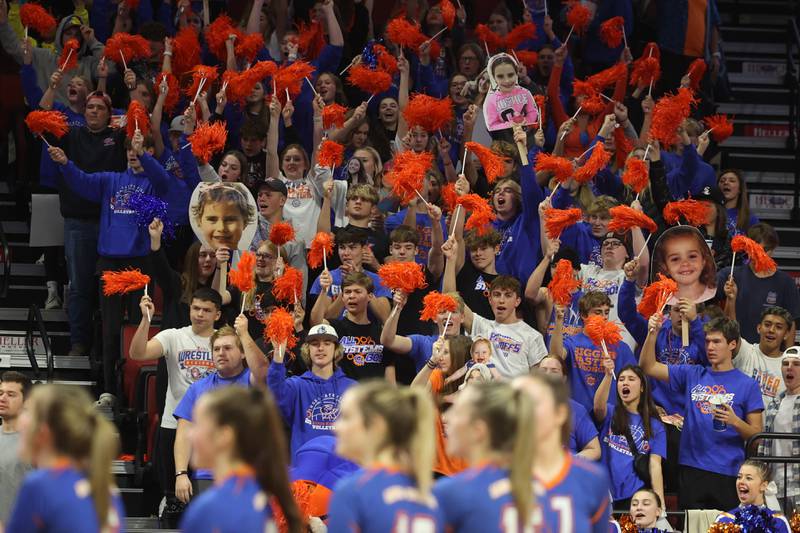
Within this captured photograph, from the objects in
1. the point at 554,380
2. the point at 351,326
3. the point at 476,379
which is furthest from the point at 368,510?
the point at 351,326

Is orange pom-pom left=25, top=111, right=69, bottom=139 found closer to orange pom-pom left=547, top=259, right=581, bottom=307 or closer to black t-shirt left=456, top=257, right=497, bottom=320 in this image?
black t-shirt left=456, top=257, right=497, bottom=320

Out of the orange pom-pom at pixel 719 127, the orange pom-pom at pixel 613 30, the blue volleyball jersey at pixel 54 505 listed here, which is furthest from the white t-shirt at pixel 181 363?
the orange pom-pom at pixel 613 30

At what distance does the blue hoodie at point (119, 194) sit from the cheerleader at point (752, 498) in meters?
4.34

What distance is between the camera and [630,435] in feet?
28.5

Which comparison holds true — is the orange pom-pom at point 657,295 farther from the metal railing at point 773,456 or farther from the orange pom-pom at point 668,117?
the orange pom-pom at point 668,117

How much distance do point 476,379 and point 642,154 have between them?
11.5 feet

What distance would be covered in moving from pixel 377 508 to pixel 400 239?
16.4 ft

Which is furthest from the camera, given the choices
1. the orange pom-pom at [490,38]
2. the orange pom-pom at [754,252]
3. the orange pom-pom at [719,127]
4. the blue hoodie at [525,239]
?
the orange pom-pom at [490,38]

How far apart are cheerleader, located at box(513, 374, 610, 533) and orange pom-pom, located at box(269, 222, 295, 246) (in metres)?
4.49

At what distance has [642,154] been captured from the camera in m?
10.7

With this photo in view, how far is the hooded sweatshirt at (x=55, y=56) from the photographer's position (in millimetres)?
11578

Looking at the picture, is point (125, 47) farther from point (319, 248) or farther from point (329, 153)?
point (319, 248)

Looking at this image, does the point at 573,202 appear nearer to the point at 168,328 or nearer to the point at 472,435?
the point at 168,328

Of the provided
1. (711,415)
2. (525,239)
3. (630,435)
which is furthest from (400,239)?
(711,415)
